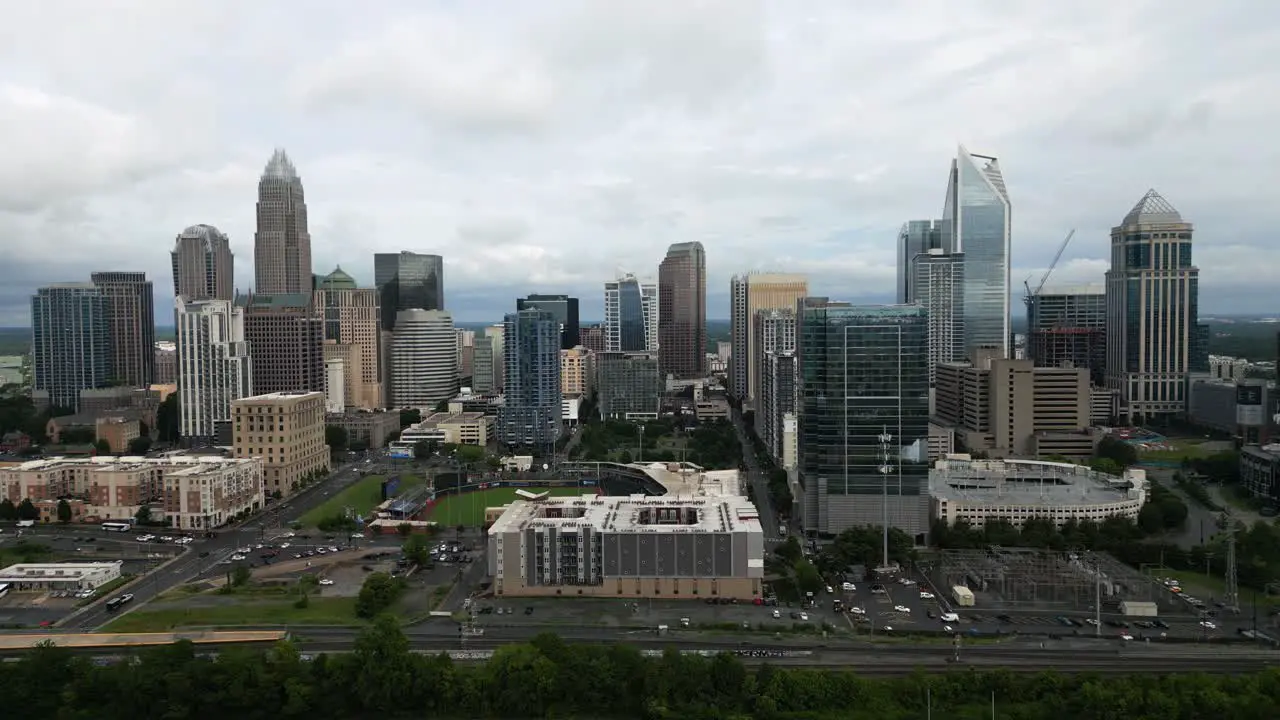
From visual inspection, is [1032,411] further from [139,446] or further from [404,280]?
[404,280]

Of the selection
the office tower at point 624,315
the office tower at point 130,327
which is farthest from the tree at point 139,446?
the office tower at point 624,315

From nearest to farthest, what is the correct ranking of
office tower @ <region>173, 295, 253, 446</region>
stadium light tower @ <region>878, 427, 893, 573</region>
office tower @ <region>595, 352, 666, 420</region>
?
stadium light tower @ <region>878, 427, 893, 573</region> → office tower @ <region>173, 295, 253, 446</region> → office tower @ <region>595, 352, 666, 420</region>

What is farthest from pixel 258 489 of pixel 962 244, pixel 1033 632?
pixel 962 244

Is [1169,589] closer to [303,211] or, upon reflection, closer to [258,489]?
[258,489]

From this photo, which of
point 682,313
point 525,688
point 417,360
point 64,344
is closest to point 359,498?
point 525,688

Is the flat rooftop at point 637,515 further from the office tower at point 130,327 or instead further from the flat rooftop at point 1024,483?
the office tower at point 130,327

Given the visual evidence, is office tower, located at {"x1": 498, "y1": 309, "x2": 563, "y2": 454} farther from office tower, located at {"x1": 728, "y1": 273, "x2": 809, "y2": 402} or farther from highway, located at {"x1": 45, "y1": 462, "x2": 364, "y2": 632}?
office tower, located at {"x1": 728, "y1": 273, "x2": 809, "y2": 402}

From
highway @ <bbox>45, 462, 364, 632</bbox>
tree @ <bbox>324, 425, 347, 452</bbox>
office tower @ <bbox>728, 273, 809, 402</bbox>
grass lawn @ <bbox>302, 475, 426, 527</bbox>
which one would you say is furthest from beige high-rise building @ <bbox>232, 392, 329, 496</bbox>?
office tower @ <bbox>728, 273, 809, 402</bbox>
